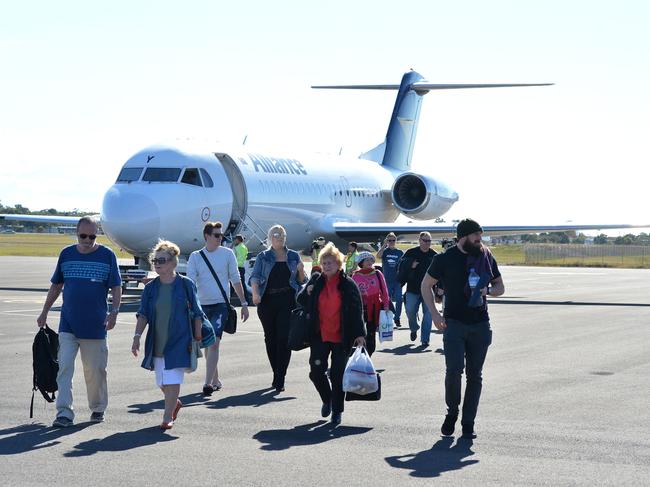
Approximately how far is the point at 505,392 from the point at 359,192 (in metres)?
25.7

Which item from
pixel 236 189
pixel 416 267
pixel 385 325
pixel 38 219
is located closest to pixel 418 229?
pixel 236 189

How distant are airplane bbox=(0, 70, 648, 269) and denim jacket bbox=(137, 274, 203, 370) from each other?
15.6 meters

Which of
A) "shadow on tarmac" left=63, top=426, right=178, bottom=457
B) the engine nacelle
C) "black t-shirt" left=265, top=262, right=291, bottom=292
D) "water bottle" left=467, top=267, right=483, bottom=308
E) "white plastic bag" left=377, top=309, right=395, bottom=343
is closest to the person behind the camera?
"shadow on tarmac" left=63, top=426, right=178, bottom=457

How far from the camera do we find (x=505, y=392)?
11266 millimetres

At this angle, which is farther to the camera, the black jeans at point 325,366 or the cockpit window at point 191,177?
the cockpit window at point 191,177

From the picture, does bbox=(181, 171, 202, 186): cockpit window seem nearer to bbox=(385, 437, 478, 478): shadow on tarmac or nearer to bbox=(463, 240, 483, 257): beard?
bbox=(463, 240, 483, 257): beard

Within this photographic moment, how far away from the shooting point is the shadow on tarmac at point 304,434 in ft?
28.2

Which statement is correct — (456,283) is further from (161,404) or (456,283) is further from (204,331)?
(161,404)

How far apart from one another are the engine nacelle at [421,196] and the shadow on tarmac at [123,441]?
93.4 ft

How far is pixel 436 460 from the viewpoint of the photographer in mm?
8023

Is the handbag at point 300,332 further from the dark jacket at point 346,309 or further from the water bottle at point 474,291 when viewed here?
the water bottle at point 474,291

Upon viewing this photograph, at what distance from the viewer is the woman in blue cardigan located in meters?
9.25

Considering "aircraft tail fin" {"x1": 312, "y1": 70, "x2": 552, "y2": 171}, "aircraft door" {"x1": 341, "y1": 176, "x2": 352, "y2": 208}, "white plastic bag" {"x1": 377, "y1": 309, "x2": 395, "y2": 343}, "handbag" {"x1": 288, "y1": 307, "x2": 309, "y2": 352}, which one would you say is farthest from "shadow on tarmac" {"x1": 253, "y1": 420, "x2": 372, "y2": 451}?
"aircraft tail fin" {"x1": 312, "y1": 70, "x2": 552, "y2": 171}

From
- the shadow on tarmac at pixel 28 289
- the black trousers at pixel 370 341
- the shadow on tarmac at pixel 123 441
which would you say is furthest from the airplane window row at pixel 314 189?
the shadow on tarmac at pixel 123 441
